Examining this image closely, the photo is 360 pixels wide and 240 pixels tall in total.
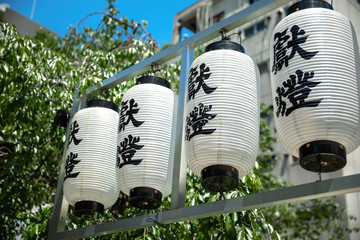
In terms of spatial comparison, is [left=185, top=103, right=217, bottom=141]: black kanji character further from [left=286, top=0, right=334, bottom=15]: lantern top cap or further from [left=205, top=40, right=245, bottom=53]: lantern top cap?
[left=286, top=0, right=334, bottom=15]: lantern top cap

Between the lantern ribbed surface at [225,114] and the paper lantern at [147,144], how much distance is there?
363mm

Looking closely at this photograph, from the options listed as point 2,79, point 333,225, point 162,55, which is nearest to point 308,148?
point 162,55

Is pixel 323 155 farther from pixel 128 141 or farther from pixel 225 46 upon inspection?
pixel 128 141

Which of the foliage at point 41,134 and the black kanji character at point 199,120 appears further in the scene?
the foliage at point 41,134

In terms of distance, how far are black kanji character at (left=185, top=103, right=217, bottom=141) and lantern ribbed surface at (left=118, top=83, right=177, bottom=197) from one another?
1.21 ft

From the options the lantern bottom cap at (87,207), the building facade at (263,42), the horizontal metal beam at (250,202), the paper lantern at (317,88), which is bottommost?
the horizontal metal beam at (250,202)

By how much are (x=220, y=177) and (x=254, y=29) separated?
17004mm

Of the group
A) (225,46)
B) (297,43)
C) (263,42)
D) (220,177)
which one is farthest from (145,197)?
(263,42)

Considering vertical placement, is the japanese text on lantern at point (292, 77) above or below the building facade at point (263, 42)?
below

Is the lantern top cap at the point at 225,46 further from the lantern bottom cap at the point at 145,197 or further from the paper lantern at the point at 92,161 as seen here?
the paper lantern at the point at 92,161

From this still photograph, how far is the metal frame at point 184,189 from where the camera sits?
7.06 ft

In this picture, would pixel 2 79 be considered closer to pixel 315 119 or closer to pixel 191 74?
pixel 191 74

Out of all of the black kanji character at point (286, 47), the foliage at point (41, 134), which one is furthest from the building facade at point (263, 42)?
the black kanji character at point (286, 47)

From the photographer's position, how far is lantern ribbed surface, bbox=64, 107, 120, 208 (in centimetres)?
337
